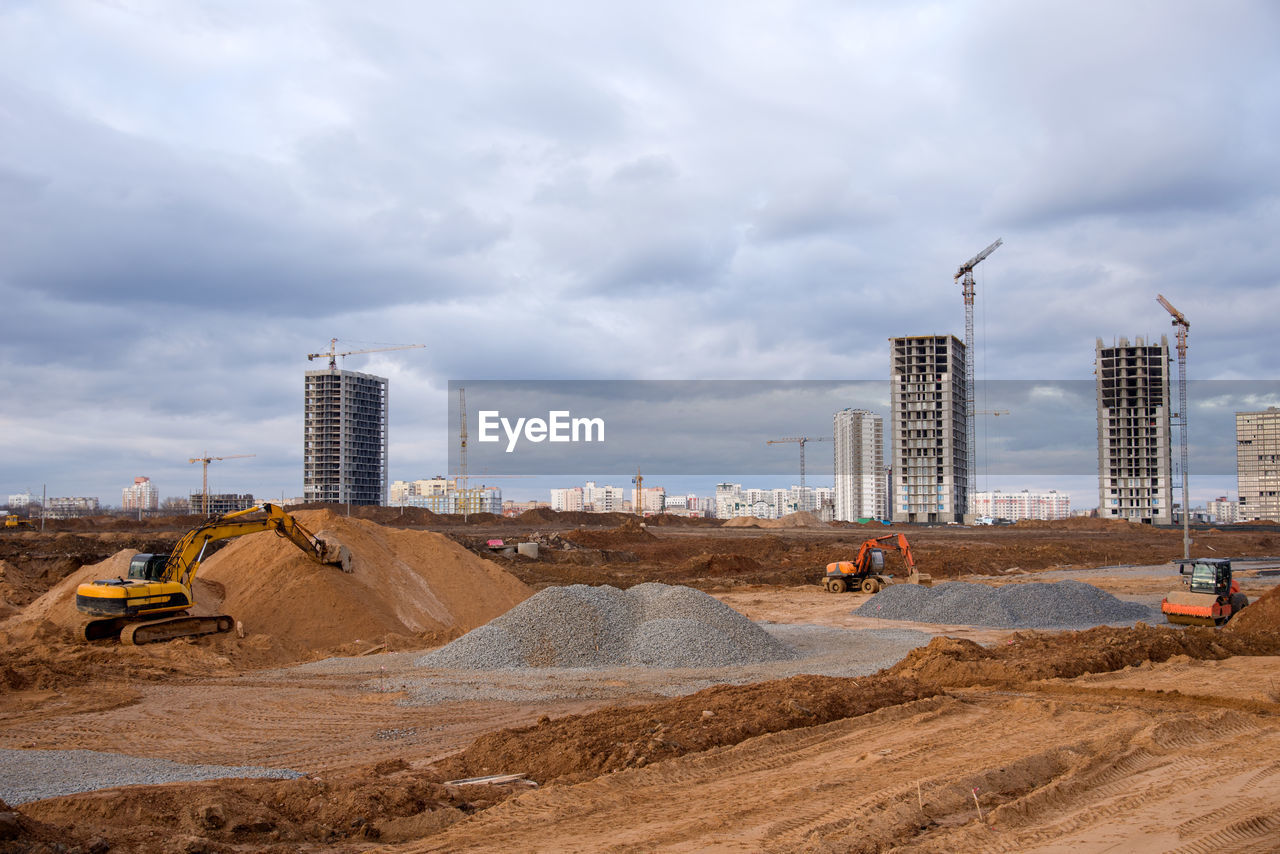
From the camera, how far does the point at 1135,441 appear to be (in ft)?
336

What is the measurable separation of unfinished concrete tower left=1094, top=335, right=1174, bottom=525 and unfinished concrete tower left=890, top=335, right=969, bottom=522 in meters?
18.4

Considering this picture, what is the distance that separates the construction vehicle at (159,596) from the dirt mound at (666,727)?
1090cm

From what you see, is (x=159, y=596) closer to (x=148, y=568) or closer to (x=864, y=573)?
(x=148, y=568)

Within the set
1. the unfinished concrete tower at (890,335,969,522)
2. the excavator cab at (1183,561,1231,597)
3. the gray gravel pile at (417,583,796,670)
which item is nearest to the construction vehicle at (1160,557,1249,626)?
the excavator cab at (1183,561,1231,597)

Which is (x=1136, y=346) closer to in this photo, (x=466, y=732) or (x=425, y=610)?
(x=425, y=610)

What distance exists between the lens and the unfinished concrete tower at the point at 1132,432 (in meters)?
101

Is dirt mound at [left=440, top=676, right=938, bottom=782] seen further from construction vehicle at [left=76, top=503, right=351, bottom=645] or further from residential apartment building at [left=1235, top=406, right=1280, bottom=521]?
residential apartment building at [left=1235, top=406, right=1280, bottom=521]

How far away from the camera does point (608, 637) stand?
58.1 feet

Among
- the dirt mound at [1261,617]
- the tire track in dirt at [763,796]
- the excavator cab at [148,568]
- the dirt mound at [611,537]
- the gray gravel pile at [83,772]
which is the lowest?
the dirt mound at [611,537]

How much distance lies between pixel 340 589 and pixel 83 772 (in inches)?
474

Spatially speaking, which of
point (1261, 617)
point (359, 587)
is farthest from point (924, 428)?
point (359, 587)

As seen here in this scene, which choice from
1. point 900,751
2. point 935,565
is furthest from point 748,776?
point 935,565

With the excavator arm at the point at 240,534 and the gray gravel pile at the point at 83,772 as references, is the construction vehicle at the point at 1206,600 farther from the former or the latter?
the gray gravel pile at the point at 83,772

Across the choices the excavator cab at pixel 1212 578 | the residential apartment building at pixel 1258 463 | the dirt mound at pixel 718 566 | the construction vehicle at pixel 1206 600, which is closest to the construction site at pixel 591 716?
the construction vehicle at pixel 1206 600
